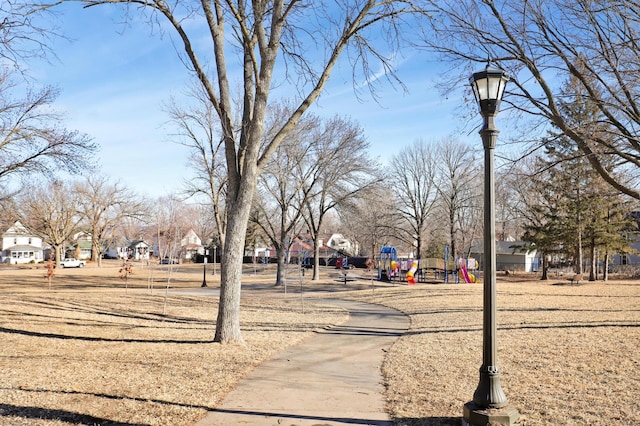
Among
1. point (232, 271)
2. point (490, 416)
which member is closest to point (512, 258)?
point (232, 271)

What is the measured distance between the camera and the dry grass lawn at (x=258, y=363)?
523 centimetres

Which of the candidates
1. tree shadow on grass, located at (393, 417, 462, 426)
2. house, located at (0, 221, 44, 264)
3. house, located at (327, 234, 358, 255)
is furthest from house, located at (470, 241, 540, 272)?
house, located at (0, 221, 44, 264)

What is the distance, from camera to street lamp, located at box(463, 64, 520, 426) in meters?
4.61

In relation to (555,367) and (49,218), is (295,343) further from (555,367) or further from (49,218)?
(49,218)

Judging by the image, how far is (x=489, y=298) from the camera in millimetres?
4754

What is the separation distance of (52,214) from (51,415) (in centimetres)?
5949

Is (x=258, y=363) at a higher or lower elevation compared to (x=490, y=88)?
lower

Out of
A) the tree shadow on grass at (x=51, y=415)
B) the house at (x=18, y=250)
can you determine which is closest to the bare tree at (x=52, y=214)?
the house at (x=18, y=250)

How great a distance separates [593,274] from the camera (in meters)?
33.2

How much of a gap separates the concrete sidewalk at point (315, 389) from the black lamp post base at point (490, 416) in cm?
87

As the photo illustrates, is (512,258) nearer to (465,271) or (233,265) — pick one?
(465,271)

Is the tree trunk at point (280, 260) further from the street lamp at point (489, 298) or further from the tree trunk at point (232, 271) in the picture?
the street lamp at point (489, 298)

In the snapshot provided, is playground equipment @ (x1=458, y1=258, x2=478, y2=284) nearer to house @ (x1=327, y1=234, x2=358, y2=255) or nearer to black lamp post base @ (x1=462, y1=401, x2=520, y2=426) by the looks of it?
black lamp post base @ (x1=462, y1=401, x2=520, y2=426)

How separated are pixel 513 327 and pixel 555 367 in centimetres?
425
